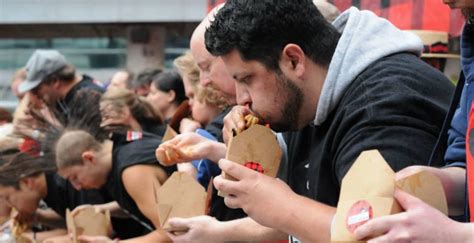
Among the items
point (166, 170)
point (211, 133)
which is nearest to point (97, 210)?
point (166, 170)

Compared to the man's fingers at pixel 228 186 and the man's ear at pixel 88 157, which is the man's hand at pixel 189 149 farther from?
the man's ear at pixel 88 157

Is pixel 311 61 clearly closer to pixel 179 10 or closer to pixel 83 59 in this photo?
pixel 179 10

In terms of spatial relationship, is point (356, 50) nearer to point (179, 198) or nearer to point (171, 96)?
point (179, 198)

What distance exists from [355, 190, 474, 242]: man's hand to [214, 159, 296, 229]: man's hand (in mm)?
A: 386

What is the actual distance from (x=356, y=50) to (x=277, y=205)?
0.41m

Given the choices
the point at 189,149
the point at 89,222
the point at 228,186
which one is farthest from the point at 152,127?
the point at 228,186

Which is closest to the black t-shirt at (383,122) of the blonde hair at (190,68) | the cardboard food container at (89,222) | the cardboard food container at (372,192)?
the cardboard food container at (372,192)

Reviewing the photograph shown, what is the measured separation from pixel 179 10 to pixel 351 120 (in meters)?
13.3

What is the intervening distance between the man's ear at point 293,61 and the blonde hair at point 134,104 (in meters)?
2.39

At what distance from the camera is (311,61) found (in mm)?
1793

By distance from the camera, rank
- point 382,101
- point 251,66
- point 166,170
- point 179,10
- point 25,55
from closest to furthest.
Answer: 1. point 382,101
2. point 251,66
3. point 166,170
4. point 179,10
5. point 25,55

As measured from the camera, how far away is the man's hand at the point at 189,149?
2.47 meters

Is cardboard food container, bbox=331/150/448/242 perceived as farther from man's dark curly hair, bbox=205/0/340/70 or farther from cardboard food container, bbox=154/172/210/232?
cardboard food container, bbox=154/172/210/232

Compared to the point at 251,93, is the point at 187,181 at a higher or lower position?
lower
